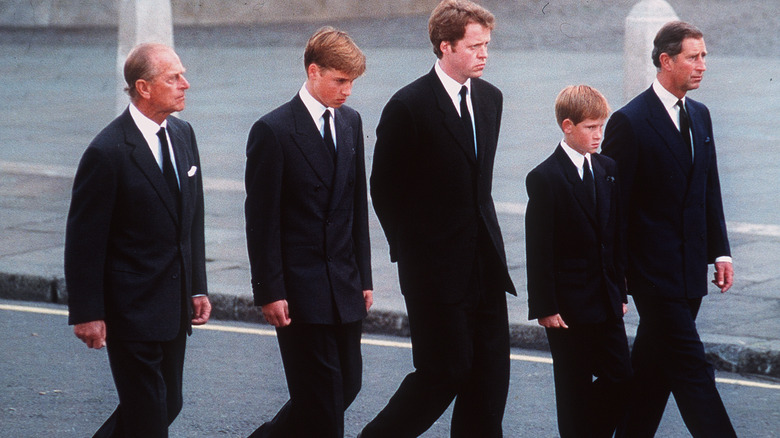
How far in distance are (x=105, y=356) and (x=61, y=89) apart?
11.6 metres

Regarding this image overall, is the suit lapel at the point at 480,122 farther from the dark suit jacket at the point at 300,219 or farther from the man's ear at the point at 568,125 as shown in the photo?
the dark suit jacket at the point at 300,219

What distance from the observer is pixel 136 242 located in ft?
13.9

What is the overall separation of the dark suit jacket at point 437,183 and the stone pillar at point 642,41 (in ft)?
24.1

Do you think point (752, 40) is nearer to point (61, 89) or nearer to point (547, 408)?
point (61, 89)

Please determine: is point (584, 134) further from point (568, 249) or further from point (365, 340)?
point (365, 340)

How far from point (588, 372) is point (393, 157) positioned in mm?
→ 1013

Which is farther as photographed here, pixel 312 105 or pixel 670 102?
pixel 670 102

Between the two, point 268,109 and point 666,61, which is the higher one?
point 268,109

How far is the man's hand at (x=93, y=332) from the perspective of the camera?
13.6ft

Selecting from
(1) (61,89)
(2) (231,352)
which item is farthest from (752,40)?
(2) (231,352)

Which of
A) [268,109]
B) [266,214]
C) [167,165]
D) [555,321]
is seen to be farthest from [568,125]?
[268,109]

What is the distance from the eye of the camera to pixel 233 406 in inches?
239

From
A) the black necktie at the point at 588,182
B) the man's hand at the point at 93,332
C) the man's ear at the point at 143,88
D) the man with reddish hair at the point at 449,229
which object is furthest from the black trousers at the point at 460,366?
the man's ear at the point at 143,88

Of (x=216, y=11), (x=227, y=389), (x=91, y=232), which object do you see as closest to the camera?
(x=91, y=232)
